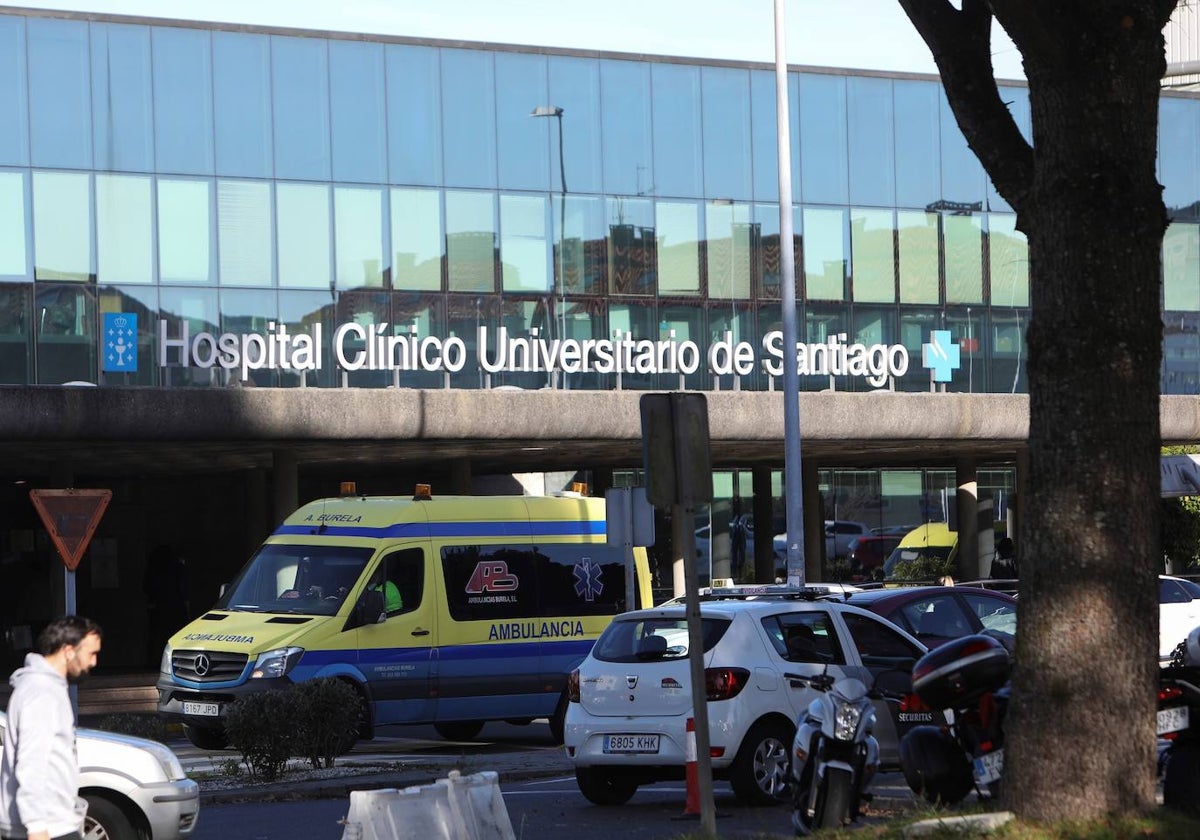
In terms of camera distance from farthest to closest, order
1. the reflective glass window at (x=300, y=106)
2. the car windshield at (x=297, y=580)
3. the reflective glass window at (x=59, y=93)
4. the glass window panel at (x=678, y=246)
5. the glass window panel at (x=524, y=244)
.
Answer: the glass window panel at (x=678, y=246) < the glass window panel at (x=524, y=244) < the reflective glass window at (x=300, y=106) < the reflective glass window at (x=59, y=93) < the car windshield at (x=297, y=580)

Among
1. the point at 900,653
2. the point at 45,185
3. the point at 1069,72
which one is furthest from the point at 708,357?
the point at 1069,72

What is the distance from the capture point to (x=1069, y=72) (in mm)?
8719

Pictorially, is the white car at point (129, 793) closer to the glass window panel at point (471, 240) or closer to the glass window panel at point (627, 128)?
the glass window panel at point (471, 240)

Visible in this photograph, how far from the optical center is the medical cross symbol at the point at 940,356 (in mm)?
34625

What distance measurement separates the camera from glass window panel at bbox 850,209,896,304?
35344 mm

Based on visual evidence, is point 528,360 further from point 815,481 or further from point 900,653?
point 900,653

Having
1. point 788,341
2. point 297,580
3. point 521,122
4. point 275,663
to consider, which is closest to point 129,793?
point 275,663

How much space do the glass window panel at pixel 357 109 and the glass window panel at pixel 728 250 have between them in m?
6.39

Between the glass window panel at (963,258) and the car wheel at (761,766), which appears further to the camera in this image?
the glass window panel at (963,258)

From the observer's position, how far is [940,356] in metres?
34.7

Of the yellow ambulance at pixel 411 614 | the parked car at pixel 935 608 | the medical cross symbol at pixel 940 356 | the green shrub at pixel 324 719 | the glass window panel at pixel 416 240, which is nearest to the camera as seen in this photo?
the parked car at pixel 935 608

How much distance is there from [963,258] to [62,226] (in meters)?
17.2

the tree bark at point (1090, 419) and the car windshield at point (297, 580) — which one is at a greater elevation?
the tree bark at point (1090, 419)

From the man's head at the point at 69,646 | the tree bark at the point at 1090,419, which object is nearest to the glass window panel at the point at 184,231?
the tree bark at the point at 1090,419
